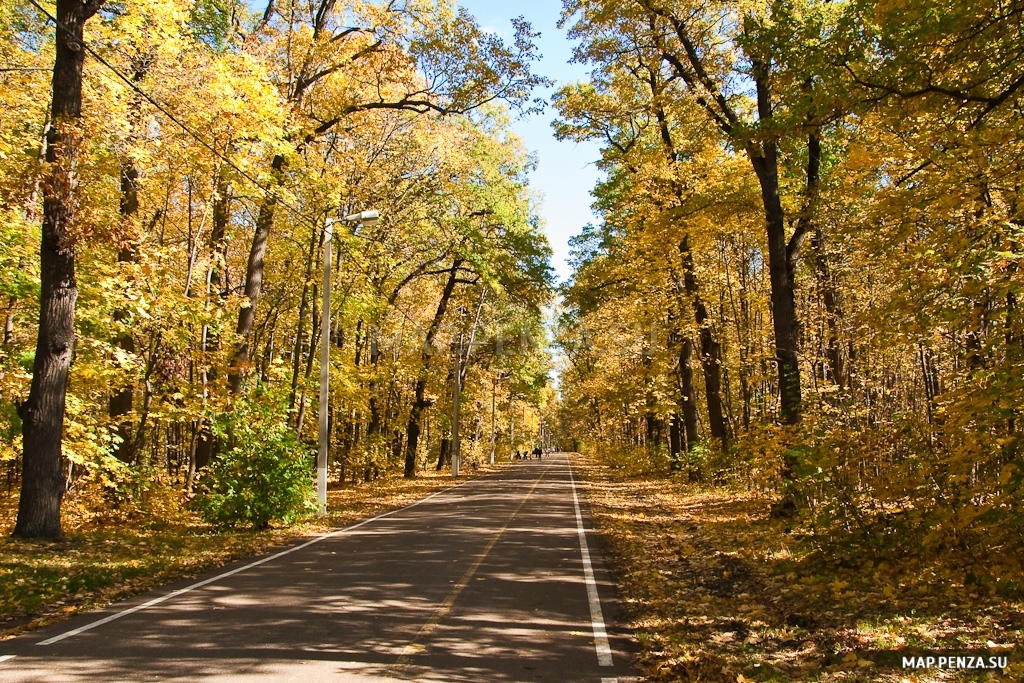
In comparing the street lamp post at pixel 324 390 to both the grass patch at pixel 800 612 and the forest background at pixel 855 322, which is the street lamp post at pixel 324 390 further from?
the grass patch at pixel 800 612

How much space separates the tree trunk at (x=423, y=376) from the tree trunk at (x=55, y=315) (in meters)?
21.6

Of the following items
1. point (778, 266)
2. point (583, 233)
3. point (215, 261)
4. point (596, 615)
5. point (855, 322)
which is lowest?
point (596, 615)

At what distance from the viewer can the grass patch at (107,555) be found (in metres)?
7.83

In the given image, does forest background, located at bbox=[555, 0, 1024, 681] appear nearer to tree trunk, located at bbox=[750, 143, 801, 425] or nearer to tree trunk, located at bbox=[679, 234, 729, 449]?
tree trunk, located at bbox=[750, 143, 801, 425]

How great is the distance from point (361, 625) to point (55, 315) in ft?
25.5

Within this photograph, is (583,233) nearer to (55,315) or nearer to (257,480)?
(257,480)

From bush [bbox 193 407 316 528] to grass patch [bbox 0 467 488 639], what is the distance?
360 mm

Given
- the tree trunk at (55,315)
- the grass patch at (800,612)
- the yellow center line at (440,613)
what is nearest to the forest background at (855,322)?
the grass patch at (800,612)

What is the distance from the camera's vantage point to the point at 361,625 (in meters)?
6.98

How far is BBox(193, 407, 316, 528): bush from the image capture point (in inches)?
573

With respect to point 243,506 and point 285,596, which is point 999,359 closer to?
point 285,596

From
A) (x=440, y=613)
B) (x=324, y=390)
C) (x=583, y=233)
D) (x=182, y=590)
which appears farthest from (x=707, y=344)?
(x=182, y=590)

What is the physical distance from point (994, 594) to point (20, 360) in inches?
659

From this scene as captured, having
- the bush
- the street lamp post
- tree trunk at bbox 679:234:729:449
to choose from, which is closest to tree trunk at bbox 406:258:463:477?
tree trunk at bbox 679:234:729:449
